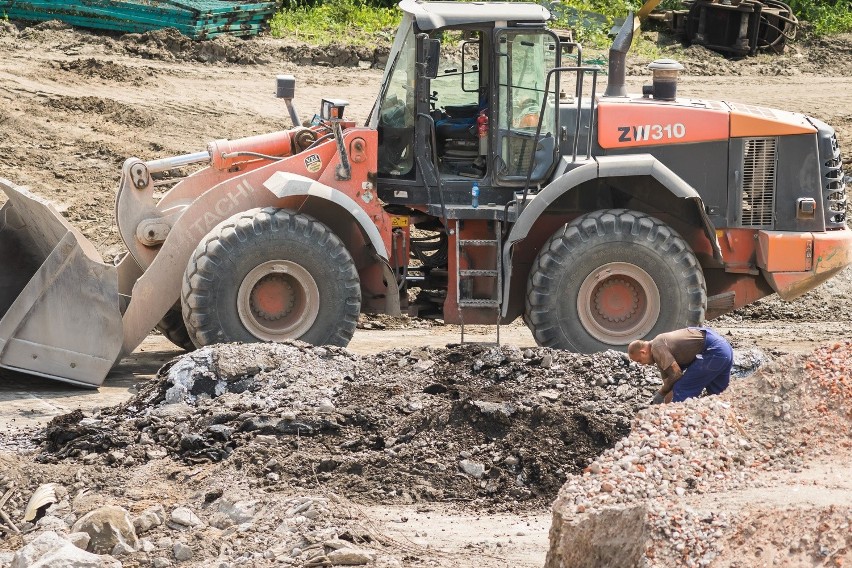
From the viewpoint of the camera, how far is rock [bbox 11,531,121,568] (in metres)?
6.34

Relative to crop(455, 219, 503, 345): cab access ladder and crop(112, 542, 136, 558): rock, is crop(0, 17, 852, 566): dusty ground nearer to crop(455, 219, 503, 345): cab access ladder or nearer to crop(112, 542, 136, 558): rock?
crop(112, 542, 136, 558): rock

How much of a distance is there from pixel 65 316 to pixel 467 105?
3487 mm

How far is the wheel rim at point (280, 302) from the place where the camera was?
10242 millimetres

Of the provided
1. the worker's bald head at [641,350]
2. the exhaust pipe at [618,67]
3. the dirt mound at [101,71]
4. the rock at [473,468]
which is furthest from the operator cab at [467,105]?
the dirt mound at [101,71]

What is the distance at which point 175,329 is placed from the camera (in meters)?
11.1

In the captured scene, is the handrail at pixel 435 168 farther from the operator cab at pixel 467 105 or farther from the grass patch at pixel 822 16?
the grass patch at pixel 822 16

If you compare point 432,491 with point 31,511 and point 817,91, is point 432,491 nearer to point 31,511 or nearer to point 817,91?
point 31,511

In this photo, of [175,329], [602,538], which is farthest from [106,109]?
[602,538]

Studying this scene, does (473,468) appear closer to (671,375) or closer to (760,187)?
(671,375)

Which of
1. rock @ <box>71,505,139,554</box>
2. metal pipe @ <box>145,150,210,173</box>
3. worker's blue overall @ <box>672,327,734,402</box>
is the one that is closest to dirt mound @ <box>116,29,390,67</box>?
metal pipe @ <box>145,150,210,173</box>

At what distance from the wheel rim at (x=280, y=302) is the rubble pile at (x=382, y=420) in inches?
22.2

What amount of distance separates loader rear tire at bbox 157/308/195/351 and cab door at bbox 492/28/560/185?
2817 mm

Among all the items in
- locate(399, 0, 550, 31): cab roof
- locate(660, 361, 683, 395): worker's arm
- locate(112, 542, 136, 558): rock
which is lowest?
locate(112, 542, 136, 558): rock

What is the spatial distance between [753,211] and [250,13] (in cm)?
1069
